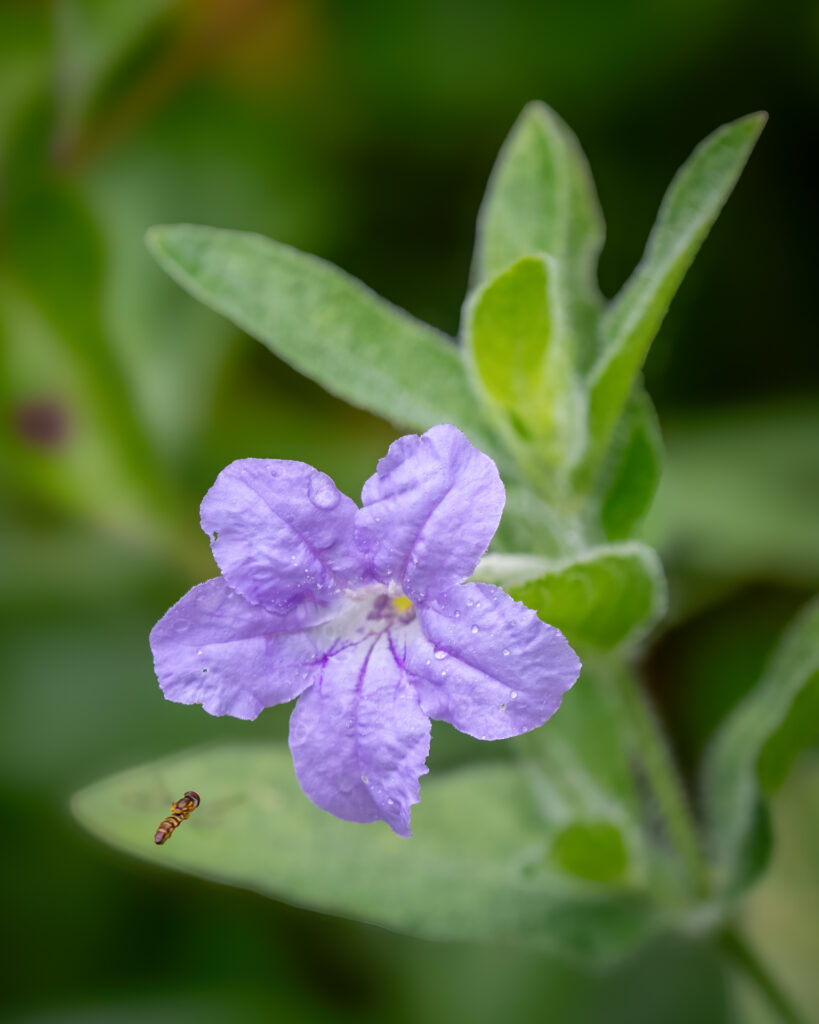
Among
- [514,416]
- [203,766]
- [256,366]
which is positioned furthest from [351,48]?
[203,766]

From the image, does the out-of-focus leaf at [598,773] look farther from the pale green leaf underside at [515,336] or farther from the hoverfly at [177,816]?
the hoverfly at [177,816]

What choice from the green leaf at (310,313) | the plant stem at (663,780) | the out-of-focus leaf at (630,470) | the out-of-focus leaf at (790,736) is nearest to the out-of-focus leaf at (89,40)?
the green leaf at (310,313)

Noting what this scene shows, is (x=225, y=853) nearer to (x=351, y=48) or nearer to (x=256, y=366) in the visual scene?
(x=256, y=366)

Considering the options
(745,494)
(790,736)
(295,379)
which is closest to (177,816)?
(790,736)

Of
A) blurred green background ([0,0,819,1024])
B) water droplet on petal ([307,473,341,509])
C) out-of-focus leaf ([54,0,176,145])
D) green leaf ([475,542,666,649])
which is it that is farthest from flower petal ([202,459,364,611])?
out-of-focus leaf ([54,0,176,145])

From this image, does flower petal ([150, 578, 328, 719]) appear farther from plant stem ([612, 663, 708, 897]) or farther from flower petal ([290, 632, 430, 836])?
plant stem ([612, 663, 708, 897])

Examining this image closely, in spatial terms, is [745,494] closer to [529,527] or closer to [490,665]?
[529,527]
